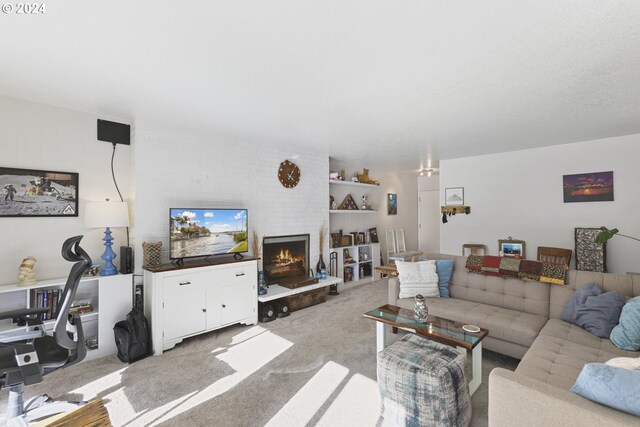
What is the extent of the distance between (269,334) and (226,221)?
1485mm

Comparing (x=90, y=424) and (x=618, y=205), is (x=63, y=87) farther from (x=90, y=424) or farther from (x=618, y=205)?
(x=618, y=205)

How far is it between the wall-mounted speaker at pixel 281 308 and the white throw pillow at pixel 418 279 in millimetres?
1609

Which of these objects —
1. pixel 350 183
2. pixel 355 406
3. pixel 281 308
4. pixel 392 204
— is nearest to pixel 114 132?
A: pixel 281 308

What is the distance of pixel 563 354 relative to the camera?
1.97 metres

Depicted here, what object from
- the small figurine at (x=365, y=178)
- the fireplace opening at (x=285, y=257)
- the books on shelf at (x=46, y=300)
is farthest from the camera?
the small figurine at (x=365, y=178)

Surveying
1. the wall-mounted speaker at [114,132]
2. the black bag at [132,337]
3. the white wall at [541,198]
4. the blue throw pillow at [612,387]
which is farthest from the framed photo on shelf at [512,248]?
the wall-mounted speaker at [114,132]

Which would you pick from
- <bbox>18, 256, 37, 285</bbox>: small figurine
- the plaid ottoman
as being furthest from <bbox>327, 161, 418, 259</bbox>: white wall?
<bbox>18, 256, 37, 285</bbox>: small figurine

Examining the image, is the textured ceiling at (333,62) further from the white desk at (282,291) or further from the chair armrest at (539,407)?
the white desk at (282,291)

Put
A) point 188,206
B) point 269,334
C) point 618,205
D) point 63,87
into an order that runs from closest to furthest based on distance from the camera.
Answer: point 63,87 < point 269,334 < point 188,206 < point 618,205

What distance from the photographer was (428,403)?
1697 mm

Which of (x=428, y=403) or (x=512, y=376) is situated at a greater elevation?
(x=512, y=376)

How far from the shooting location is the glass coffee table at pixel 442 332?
2168mm

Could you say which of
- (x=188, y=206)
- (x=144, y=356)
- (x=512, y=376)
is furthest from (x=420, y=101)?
(x=144, y=356)

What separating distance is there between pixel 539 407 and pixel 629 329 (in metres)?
1.46
